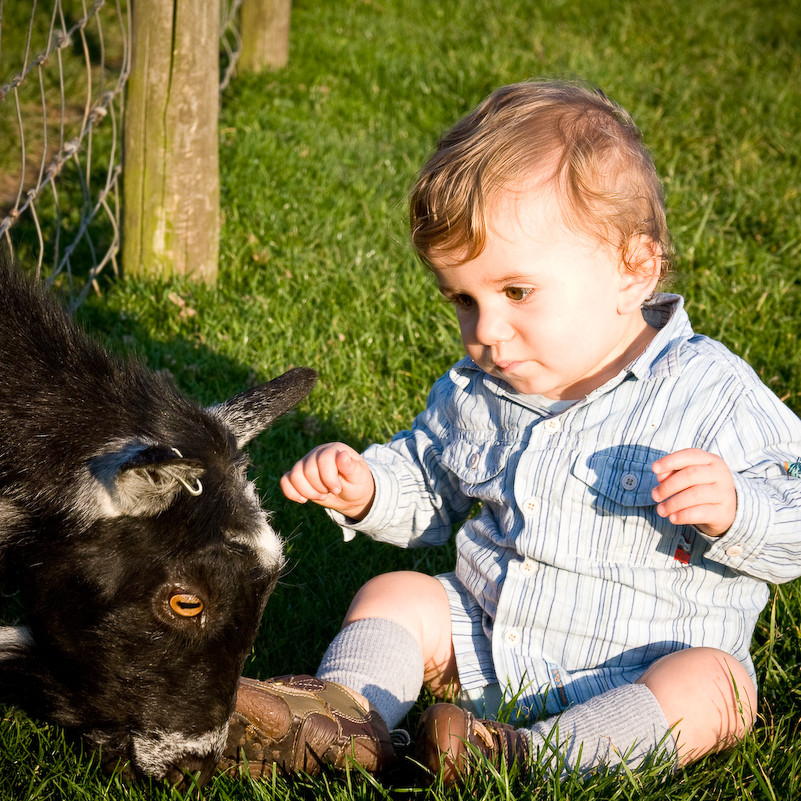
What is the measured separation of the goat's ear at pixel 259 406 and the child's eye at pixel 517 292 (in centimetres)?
79

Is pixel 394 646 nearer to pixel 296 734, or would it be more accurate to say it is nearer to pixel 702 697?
pixel 296 734

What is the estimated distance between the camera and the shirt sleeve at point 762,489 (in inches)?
100

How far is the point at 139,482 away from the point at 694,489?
4.68 ft

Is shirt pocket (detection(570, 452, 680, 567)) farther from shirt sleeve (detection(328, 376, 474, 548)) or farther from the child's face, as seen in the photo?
shirt sleeve (detection(328, 376, 474, 548))

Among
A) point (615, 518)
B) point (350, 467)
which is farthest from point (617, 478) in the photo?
point (350, 467)

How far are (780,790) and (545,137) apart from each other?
6.16ft

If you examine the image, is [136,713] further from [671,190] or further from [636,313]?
[671,190]

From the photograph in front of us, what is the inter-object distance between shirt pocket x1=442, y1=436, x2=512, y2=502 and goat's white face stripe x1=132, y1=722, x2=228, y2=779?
1.06m

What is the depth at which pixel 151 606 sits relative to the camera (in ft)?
8.19

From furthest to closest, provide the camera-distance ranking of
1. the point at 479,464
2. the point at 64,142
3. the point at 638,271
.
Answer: the point at 64,142
the point at 479,464
the point at 638,271

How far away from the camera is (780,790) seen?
2.53m

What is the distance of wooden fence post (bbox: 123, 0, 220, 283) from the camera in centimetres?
508

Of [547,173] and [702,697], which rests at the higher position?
[547,173]

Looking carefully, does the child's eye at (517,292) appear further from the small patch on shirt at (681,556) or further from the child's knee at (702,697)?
the child's knee at (702,697)
